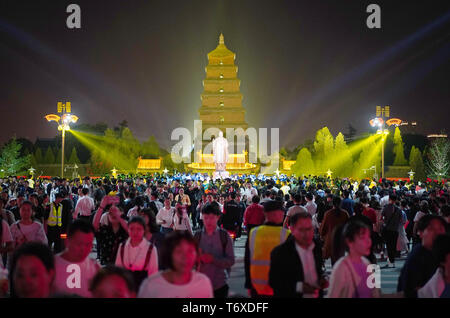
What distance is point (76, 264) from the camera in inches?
151

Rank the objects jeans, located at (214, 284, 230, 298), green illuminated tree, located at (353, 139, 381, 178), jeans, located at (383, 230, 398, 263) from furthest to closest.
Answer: green illuminated tree, located at (353, 139, 381, 178)
jeans, located at (383, 230, 398, 263)
jeans, located at (214, 284, 230, 298)

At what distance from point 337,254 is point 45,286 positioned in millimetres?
3143

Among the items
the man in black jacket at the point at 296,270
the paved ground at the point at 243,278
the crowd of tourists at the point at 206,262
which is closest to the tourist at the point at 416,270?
the crowd of tourists at the point at 206,262

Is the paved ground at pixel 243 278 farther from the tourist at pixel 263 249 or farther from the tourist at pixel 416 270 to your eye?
the tourist at pixel 416 270

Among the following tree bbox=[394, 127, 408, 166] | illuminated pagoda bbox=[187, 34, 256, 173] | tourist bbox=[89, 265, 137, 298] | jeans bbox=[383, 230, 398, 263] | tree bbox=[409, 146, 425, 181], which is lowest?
jeans bbox=[383, 230, 398, 263]

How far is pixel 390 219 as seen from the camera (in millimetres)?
9734

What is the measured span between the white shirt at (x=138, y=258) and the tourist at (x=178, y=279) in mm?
1311

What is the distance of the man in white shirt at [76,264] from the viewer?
363 cm

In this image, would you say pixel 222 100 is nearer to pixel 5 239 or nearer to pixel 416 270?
pixel 5 239

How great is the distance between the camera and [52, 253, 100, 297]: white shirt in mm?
3595

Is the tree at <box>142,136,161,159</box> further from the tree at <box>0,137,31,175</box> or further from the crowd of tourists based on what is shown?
the crowd of tourists

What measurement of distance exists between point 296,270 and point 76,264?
75.7 inches

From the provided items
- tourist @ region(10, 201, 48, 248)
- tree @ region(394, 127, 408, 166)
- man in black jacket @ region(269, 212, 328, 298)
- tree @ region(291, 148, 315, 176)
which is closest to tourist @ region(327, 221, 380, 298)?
man in black jacket @ region(269, 212, 328, 298)

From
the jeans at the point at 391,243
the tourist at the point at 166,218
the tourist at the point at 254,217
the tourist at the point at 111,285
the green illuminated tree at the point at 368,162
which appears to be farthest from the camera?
the green illuminated tree at the point at 368,162
